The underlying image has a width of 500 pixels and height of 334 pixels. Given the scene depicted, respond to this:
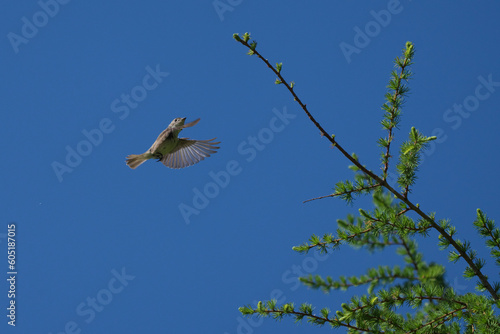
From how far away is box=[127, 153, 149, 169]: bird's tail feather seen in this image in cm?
512

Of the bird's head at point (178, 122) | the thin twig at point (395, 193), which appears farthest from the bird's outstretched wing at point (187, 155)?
the thin twig at point (395, 193)

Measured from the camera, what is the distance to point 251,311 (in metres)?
3.32

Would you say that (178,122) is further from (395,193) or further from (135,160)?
(395,193)

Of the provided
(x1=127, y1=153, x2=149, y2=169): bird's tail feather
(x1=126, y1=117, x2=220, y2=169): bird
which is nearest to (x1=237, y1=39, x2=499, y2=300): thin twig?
(x1=126, y1=117, x2=220, y2=169): bird

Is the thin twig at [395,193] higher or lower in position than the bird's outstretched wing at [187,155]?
lower

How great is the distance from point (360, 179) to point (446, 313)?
89 cm

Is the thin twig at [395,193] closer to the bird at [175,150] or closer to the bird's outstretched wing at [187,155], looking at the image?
the bird at [175,150]

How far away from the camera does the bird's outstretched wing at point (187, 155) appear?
553 cm

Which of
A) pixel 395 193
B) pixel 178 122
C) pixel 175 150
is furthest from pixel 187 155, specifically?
pixel 395 193

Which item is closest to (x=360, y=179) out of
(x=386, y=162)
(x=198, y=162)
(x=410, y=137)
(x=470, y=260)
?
(x=386, y=162)

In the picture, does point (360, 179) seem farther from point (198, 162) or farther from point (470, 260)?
point (198, 162)

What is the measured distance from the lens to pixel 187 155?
5.57 m

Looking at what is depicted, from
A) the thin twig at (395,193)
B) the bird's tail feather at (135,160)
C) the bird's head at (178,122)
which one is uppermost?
the bird's head at (178,122)

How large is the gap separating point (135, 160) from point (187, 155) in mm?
585
